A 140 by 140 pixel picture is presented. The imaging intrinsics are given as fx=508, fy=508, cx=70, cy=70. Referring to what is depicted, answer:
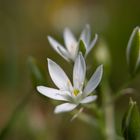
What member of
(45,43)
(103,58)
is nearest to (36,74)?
(103,58)

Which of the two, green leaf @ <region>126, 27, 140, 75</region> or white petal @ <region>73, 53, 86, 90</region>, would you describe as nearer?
white petal @ <region>73, 53, 86, 90</region>

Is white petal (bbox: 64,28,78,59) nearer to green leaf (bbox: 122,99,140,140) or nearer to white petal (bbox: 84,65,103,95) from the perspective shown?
white petal (bbox: 84,65,103,95)

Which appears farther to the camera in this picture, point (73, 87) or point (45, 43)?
point (45, 43)

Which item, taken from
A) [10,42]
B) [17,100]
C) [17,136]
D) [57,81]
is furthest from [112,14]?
[57,81]

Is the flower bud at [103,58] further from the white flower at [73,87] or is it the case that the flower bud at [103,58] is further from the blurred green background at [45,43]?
the blurred green background at [45,43]

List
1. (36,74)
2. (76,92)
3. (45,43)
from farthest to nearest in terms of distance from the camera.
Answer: (45,43)
(36,74)
(76,92)

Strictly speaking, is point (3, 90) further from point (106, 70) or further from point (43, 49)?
point (106, 70)

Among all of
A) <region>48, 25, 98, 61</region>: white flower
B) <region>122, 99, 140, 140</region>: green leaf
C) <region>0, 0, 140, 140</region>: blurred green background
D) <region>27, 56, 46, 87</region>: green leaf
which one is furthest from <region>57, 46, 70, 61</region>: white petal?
<region>0, 0, 140, 140</region>: blurred green background

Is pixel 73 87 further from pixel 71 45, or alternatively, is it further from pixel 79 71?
pixel 71 45
